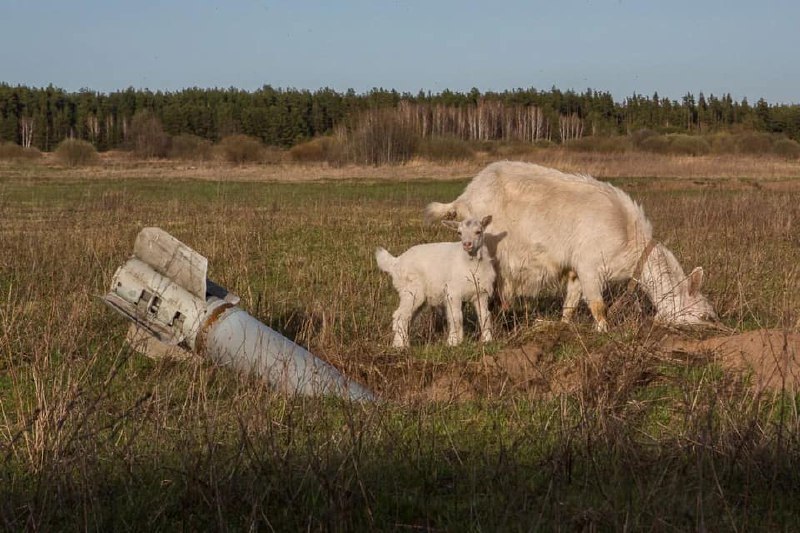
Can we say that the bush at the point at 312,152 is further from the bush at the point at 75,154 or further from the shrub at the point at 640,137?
the shrub at the point at 640,137

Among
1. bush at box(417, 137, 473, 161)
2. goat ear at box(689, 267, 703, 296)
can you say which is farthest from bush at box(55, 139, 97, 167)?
goat ear at box(689, 267, 703, 296)

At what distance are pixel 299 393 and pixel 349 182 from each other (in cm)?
3483

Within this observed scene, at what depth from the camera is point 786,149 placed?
69062mm

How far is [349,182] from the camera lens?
41.0 metres

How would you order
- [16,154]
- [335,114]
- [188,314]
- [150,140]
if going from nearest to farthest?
1. [188,314]
2. [16,154]
3. [150,140]
4. [335,114]

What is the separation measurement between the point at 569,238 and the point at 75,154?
6106cm

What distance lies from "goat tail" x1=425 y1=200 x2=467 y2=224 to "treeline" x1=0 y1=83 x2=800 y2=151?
3148 inches

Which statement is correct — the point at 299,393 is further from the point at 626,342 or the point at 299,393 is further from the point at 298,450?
the point at 626,342

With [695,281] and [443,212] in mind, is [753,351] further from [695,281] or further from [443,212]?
[443,212]

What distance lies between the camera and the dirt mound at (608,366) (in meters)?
6.59

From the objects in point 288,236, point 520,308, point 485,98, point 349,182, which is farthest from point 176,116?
point 520,308

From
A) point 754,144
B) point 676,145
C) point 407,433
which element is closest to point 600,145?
point 676,145

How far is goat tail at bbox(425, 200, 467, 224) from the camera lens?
10797 millimetres

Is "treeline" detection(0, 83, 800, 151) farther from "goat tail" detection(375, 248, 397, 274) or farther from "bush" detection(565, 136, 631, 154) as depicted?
"goat tail" detection(375, 248, 397, 274)
